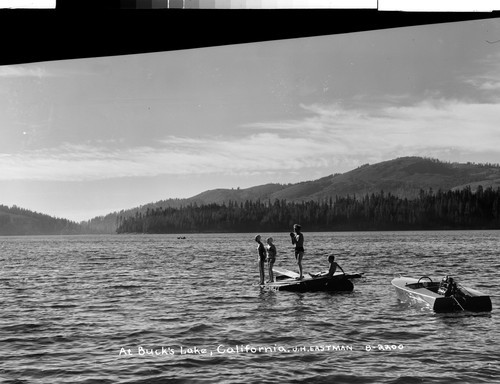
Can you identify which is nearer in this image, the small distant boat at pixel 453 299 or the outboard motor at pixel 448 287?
the small distant boat at pixel 453 299

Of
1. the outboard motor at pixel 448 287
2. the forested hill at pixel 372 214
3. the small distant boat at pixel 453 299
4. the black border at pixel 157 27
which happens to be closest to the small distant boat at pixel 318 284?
the small distant boat at pixel 453 299

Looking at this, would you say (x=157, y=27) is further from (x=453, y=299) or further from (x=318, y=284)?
(x=318, y=284)

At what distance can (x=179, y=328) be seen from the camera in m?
15.7

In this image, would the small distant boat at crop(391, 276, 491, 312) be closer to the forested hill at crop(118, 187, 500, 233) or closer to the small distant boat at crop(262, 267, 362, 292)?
the small distant boat at crop(262, 267, 362, 292)

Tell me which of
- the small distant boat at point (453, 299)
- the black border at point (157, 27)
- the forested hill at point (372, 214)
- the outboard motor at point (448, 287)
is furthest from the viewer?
the forested hill at point (372, 214)

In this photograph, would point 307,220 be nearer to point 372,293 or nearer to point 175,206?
point 175,206

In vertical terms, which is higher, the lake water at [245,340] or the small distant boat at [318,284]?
the small distant boat at [318,284]

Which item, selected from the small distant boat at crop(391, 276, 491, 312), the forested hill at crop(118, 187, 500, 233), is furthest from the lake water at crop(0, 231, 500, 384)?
the forested hill at crop(118, 187, 500, 233)

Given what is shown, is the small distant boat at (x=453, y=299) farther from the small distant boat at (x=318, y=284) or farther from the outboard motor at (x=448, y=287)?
the small distant boat at (x=318, y=284)

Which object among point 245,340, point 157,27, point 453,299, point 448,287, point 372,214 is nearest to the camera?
point 157,27

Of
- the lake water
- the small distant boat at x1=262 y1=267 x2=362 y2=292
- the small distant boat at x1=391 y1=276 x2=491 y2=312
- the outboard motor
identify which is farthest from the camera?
the small distant boat at x1=262 y1=267 x2=362 y2=292

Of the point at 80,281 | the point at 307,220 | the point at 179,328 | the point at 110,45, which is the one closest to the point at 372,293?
the point at 179,328

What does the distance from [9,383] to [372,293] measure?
1697 cm

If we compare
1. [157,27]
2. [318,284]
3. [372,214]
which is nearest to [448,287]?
[318,284]
